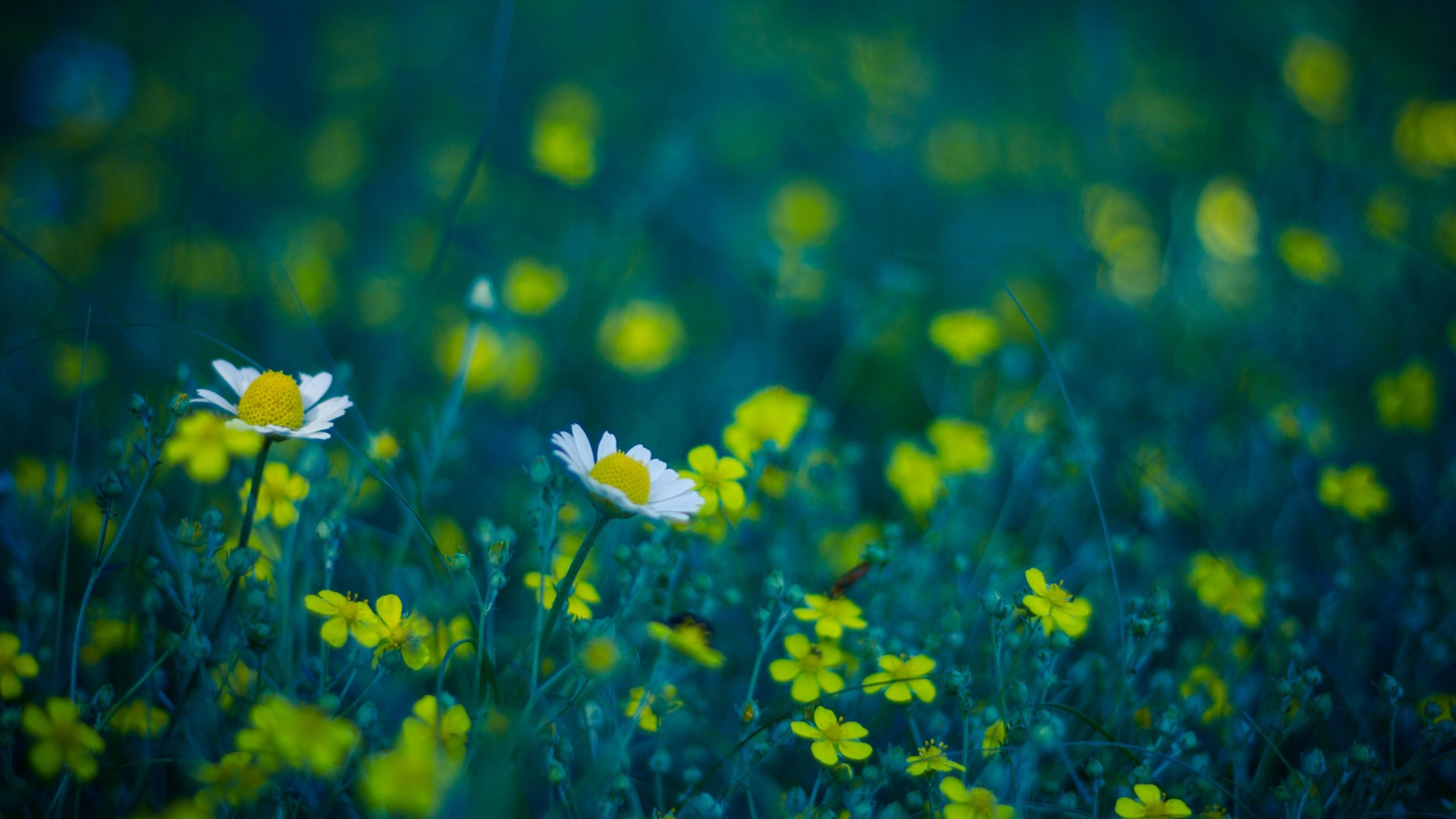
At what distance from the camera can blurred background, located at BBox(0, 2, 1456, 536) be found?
7.97 ft

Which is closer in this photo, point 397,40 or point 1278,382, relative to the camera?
point 1278,382

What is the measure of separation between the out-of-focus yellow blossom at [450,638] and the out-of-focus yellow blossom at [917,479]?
3.23 ft

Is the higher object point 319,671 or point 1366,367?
point 319,671

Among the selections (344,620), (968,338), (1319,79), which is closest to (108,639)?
(344,620)

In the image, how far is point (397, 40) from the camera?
430cm

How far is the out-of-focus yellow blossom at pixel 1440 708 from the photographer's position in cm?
131

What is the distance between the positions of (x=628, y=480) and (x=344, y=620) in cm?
48

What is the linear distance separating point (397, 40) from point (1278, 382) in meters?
4.18

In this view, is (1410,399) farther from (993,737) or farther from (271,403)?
(271,403)

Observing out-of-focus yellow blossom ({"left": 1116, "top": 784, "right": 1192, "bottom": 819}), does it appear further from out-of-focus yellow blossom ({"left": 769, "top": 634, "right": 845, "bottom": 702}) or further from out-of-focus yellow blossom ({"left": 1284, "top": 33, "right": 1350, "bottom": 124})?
out-of-focus yellow blossom ({"left": 1284, "top": 33, "right": 1350, "bottom": 124})

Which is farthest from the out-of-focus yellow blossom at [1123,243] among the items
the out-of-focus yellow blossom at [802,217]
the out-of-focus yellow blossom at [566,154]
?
the out-of-focus yellow blossom at [566,154]

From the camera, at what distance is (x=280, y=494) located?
143 cm

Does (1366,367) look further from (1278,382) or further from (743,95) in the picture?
(743,95)

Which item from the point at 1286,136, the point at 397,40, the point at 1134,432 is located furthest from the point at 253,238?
the point at 1286,136
